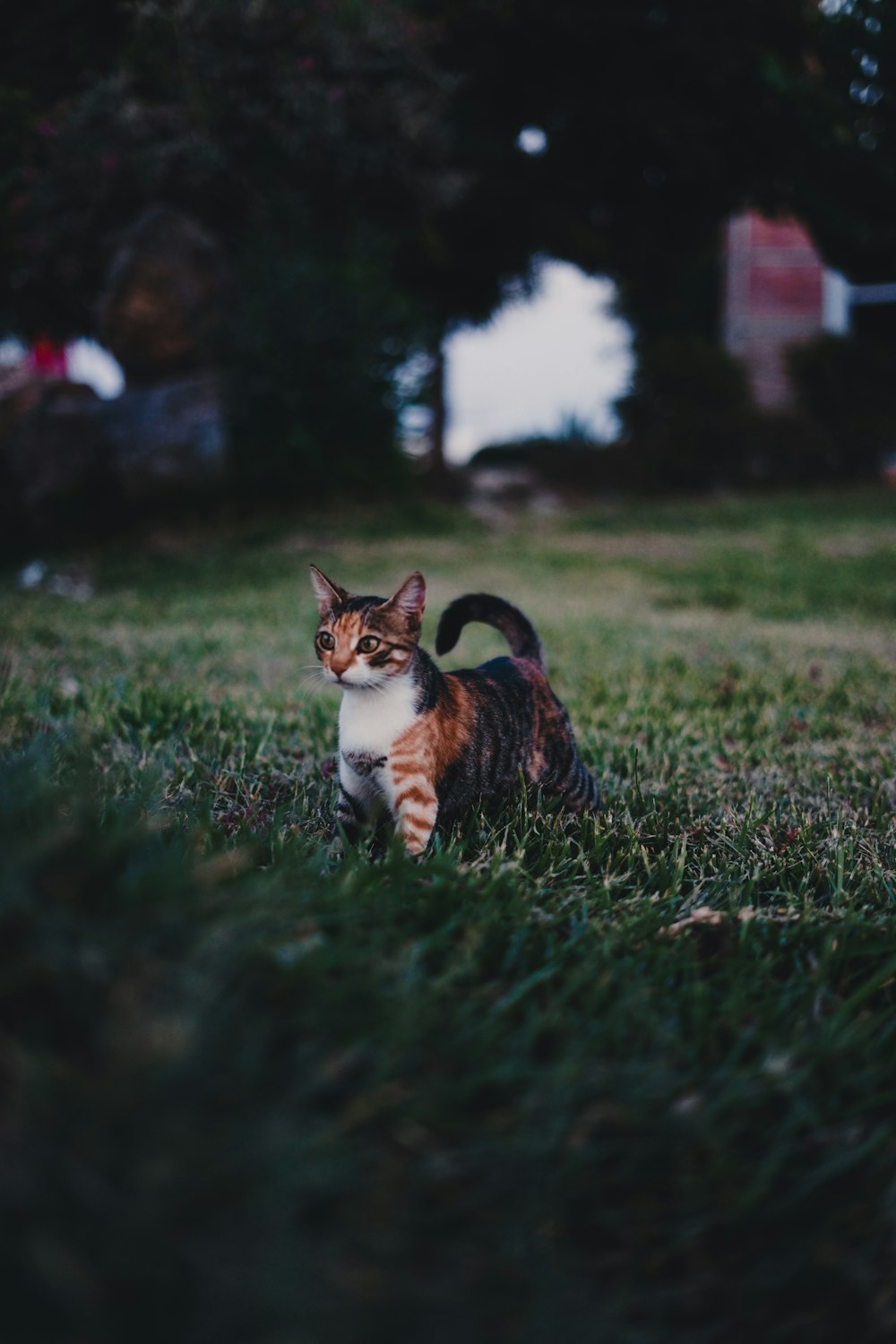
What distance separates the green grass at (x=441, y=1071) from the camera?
2.42ft

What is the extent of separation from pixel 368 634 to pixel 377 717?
19 cm

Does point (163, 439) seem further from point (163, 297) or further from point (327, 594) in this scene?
point (327, 594)

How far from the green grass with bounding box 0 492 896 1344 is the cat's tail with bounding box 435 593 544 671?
1.43ft

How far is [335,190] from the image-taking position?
8.23 meters

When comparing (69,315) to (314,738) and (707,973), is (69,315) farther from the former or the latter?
(707,973)

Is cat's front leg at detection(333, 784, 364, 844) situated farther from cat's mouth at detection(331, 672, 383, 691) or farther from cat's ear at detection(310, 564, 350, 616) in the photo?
cat's ear at detection(310, 564, 350, 616)

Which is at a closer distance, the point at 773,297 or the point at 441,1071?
the point at 441,1071

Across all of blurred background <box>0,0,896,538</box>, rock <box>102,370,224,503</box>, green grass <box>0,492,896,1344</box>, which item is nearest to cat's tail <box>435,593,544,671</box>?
green grass <box>0,492,896,1344</box>

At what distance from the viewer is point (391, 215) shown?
29.2 feet

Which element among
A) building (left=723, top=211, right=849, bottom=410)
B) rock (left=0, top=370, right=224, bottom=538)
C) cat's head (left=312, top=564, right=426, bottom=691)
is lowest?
cat's head (left=312, top=564, right=426, bottom=691)

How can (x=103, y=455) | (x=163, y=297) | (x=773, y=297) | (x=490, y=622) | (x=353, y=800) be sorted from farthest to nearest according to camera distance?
(x=773, y=297) < (x=163, y=297) < (x=103, y=455) < (x=490, y=622) < (x=353, y=800)

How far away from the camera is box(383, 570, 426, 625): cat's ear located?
2.00 meters

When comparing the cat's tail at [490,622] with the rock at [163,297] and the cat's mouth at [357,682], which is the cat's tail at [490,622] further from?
the rock at [163,297]

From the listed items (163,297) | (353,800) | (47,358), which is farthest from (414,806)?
(47,358)
